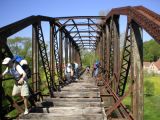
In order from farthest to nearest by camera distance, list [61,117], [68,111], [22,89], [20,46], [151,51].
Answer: [151,51] → [20,46] → [68,111] → [22,89] → [61,117]

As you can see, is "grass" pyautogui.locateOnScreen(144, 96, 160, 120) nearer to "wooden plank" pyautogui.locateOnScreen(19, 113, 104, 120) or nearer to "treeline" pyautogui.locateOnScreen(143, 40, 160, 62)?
"wooden plank" pyautogui.locateOnScreen(19, 113, 104, 120)

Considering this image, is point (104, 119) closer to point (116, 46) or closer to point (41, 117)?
point (41, 117)

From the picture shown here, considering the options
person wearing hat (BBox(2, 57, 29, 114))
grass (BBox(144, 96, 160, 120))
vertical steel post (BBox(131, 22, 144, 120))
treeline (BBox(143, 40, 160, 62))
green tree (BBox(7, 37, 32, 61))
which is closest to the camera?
vertical steel post (BBox(131, 22, 144, 120))

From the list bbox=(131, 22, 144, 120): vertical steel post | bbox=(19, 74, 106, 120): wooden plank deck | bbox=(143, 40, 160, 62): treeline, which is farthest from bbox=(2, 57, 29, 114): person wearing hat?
bbox=(143, 40, 160, 62): treeline

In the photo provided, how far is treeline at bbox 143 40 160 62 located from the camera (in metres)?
144

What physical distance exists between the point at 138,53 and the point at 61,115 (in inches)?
95.7

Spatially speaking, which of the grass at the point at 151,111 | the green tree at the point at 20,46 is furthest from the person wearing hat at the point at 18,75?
the green tree at the point at 20,46

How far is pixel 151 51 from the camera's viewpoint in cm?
14850

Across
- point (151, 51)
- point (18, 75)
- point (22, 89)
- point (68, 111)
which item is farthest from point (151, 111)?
point (151, 51)

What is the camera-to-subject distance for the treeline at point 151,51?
144m

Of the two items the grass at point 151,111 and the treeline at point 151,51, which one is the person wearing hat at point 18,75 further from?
the treeline at point 151,51

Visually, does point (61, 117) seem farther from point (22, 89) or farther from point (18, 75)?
point (18, 75)

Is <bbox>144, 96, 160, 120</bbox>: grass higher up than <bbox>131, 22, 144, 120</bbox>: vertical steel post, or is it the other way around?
<bbox>131, 22, 144, 120</bbox>: vertical steel post

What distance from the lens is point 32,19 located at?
32.8 ft
